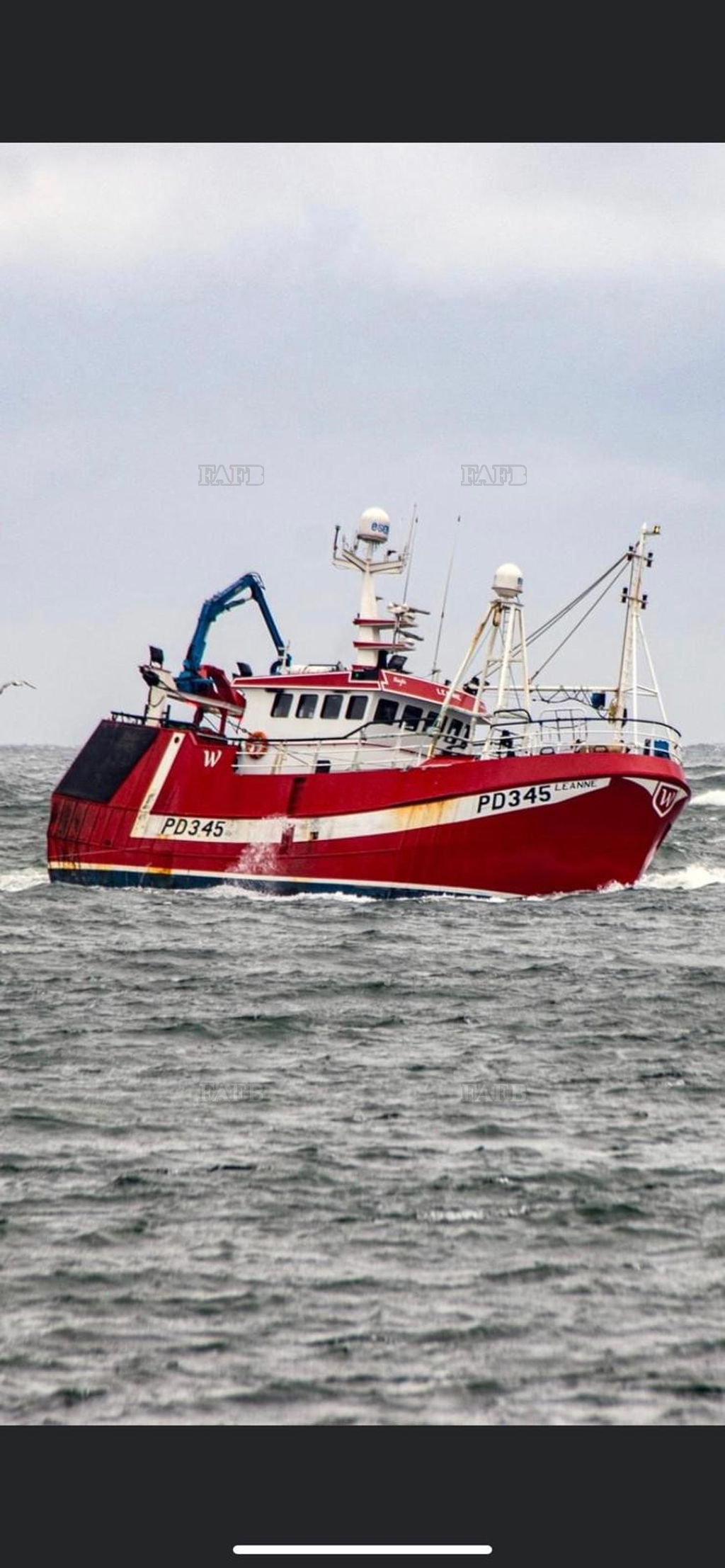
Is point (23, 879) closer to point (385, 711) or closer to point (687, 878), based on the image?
point (385, 711)

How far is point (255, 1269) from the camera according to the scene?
41.3 feet

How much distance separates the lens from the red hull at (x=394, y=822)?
33219mm

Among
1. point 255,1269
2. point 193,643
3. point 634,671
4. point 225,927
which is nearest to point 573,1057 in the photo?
point 255,1269

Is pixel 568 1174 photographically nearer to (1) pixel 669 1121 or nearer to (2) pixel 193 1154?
(1) pixel 669 1121

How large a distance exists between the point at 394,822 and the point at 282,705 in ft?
18.5

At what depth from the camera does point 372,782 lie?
114 feet

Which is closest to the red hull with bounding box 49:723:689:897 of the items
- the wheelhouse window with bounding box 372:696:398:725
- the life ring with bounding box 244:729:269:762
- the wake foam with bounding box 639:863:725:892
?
the life ring with bounding box 244:729:269:762

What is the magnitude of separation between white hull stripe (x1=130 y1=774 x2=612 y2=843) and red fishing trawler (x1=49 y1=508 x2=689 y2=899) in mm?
37
